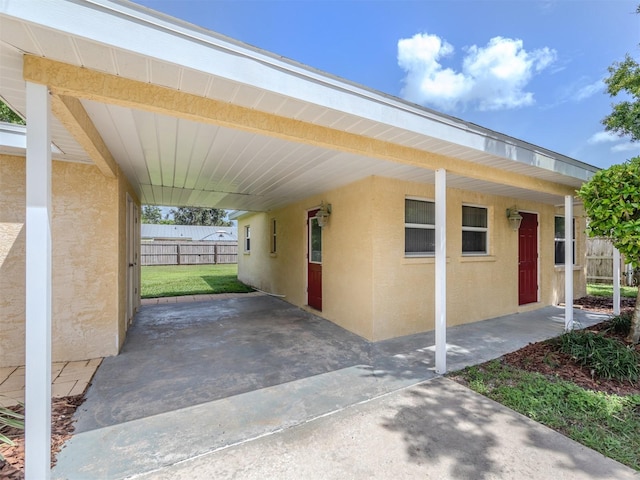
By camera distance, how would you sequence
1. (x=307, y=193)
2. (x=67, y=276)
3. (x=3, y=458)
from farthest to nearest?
(x=307, y=193) < (x=67, y=276) < (x=3, y=458)

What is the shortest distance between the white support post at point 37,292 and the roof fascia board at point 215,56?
502mm

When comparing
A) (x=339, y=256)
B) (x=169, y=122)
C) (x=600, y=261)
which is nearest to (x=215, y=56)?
(x=169, y=122)

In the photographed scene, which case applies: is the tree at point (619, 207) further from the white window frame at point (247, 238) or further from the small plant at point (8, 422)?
the white window frame at point (247, 238)

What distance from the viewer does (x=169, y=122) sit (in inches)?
106

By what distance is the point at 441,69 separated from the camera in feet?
40.1

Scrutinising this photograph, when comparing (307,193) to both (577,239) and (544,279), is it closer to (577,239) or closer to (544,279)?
(544,279)

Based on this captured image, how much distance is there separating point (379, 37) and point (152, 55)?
6680mm

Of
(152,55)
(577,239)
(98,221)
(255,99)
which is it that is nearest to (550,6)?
(577,239)

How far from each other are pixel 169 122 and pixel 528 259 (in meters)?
7.82

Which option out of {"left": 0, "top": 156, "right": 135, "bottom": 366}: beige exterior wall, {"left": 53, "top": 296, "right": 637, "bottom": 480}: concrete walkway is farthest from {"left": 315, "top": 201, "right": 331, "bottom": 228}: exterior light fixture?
{"left": 0, "top": 156, "right": 135, "bottom": 366}: beige exterior wall

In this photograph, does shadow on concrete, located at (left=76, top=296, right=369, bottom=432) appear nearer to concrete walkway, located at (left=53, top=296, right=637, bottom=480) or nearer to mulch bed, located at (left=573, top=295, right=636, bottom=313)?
concrete walkway, located at (left=53, top=296, right=637, bottom=480)

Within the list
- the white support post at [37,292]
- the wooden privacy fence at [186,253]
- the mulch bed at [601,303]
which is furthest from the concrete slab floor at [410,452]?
the wooden privacy fence at [186,253]

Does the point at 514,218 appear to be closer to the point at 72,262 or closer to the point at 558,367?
the point at 558,367

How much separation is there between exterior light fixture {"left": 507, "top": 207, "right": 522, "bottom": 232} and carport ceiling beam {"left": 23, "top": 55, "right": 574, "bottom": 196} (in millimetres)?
4131
